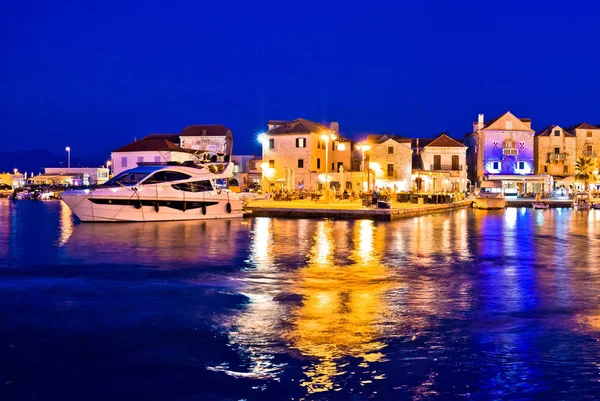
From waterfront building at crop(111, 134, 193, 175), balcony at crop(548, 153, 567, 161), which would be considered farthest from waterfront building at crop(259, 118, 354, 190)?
balcony at crop(548, 153, 567, 161)

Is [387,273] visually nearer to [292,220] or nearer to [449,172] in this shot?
[292,220]

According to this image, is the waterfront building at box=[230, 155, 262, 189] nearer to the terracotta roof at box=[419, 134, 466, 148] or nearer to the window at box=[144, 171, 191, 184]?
the terracotta roof at box=[419, 134, 466, 148]

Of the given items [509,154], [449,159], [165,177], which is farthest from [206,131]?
[165,177]

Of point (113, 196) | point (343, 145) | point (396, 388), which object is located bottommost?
point (396, 388)

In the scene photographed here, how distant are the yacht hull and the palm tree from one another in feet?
159

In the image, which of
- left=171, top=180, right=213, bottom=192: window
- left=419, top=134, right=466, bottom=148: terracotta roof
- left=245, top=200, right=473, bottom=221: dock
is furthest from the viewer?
left=419, top=134, right=466, bottom=148: terracotta roof

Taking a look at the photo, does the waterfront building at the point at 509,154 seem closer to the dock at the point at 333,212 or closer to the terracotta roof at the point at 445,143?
the terracotta roof at the point at 445,143

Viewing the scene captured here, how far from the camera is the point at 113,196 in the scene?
1287 inches

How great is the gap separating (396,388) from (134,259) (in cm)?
1263

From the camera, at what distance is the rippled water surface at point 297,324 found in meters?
7.54

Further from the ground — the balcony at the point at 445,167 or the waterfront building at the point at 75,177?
the waterfront building at the point at 75,177

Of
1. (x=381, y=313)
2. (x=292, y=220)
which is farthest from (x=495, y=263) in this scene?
(x=292, y=220)

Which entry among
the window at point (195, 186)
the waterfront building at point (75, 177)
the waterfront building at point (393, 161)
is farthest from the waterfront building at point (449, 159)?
the waterfront building at point (75, 177)

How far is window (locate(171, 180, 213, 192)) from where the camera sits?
3451cm
